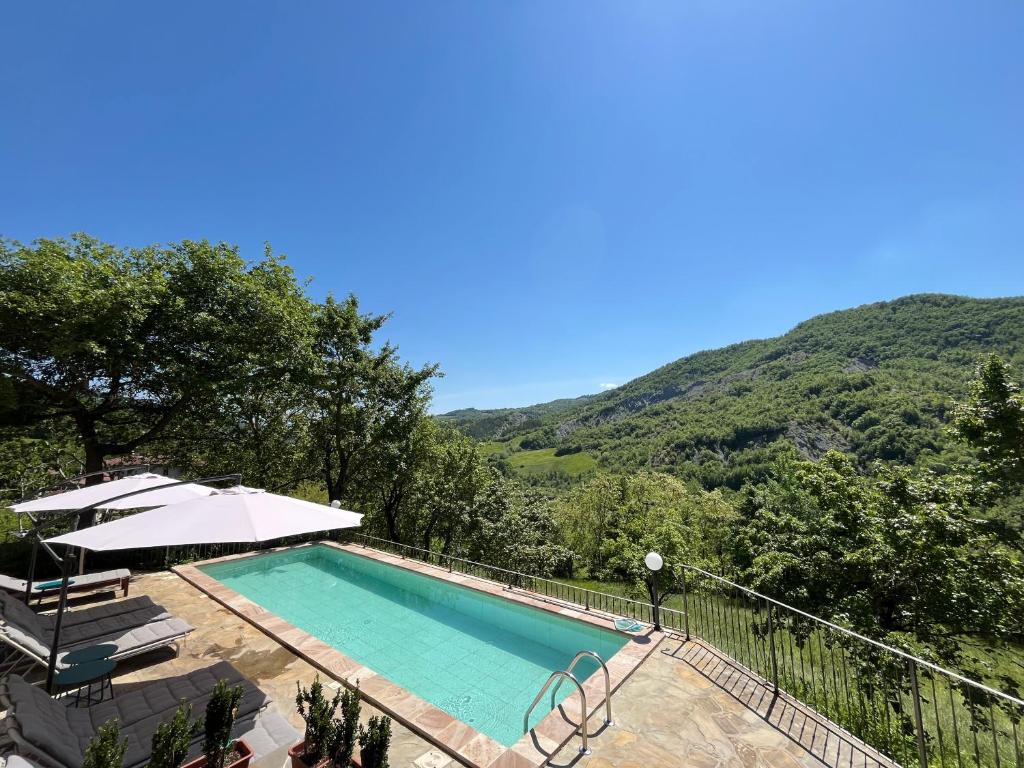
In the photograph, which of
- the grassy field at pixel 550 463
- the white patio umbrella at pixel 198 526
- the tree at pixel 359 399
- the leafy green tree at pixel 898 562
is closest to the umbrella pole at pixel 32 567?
the white patio umbrella at pixel 198 526

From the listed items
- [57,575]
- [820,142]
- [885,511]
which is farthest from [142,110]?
[885,511]

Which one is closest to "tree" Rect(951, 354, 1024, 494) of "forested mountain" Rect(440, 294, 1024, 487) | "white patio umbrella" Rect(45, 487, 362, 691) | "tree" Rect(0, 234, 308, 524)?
"white patio umbrella" Rect(45, 487, 362, 691)

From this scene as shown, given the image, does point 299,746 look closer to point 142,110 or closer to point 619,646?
point 619,646

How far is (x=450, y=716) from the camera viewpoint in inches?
182

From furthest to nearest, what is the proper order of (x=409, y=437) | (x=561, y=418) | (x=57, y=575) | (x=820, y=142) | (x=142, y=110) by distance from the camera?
(x=561, y=418)
(x=409, y=437)
(x=820, y=142)
(x=142, y=110)
(x=57, y=575)

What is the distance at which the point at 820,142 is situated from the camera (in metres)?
14.7

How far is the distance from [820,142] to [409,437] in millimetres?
18562

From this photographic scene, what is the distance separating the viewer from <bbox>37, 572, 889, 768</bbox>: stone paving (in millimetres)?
3955

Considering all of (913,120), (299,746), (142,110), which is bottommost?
(299,746)

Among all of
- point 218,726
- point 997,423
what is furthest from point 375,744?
point 997,423

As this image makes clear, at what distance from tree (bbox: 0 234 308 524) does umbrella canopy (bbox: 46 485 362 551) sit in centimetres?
664

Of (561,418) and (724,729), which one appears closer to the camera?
(724,729)

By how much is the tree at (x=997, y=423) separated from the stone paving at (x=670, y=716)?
367 inches

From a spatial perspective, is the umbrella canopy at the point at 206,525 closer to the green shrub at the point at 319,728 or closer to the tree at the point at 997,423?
the green shrub at the point at 319,728
